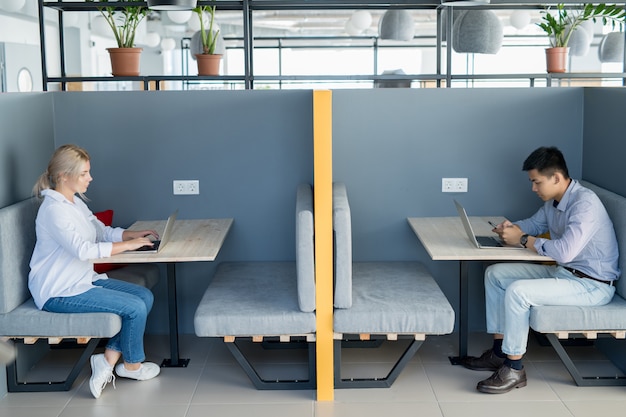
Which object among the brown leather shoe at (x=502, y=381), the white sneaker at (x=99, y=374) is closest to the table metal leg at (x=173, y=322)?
the white sneaker at (x=99, y=374)

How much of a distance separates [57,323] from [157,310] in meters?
1.09

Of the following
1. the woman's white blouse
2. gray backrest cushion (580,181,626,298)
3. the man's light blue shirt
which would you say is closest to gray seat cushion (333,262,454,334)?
the man's light blue shirt

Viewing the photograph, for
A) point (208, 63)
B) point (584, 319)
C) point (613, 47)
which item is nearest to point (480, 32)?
point (208, 63)

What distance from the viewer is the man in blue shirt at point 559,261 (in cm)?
362

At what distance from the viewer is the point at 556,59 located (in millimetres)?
5387

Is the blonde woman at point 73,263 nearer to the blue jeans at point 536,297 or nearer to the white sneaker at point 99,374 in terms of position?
the white sneaker at point 99,374

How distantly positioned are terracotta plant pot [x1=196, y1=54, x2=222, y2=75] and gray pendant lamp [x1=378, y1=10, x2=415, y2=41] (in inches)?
107

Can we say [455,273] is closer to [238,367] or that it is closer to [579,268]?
[579,268]

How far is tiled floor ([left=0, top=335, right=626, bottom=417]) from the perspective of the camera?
139 inches

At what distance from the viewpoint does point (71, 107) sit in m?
4.51

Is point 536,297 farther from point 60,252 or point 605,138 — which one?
point 60,252

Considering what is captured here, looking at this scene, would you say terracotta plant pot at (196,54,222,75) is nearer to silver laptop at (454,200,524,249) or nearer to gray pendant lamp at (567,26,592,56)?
silver laptop at (454,200,524,249)

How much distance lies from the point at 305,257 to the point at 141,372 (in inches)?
43.4

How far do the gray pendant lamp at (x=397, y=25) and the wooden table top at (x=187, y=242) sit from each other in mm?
3466
